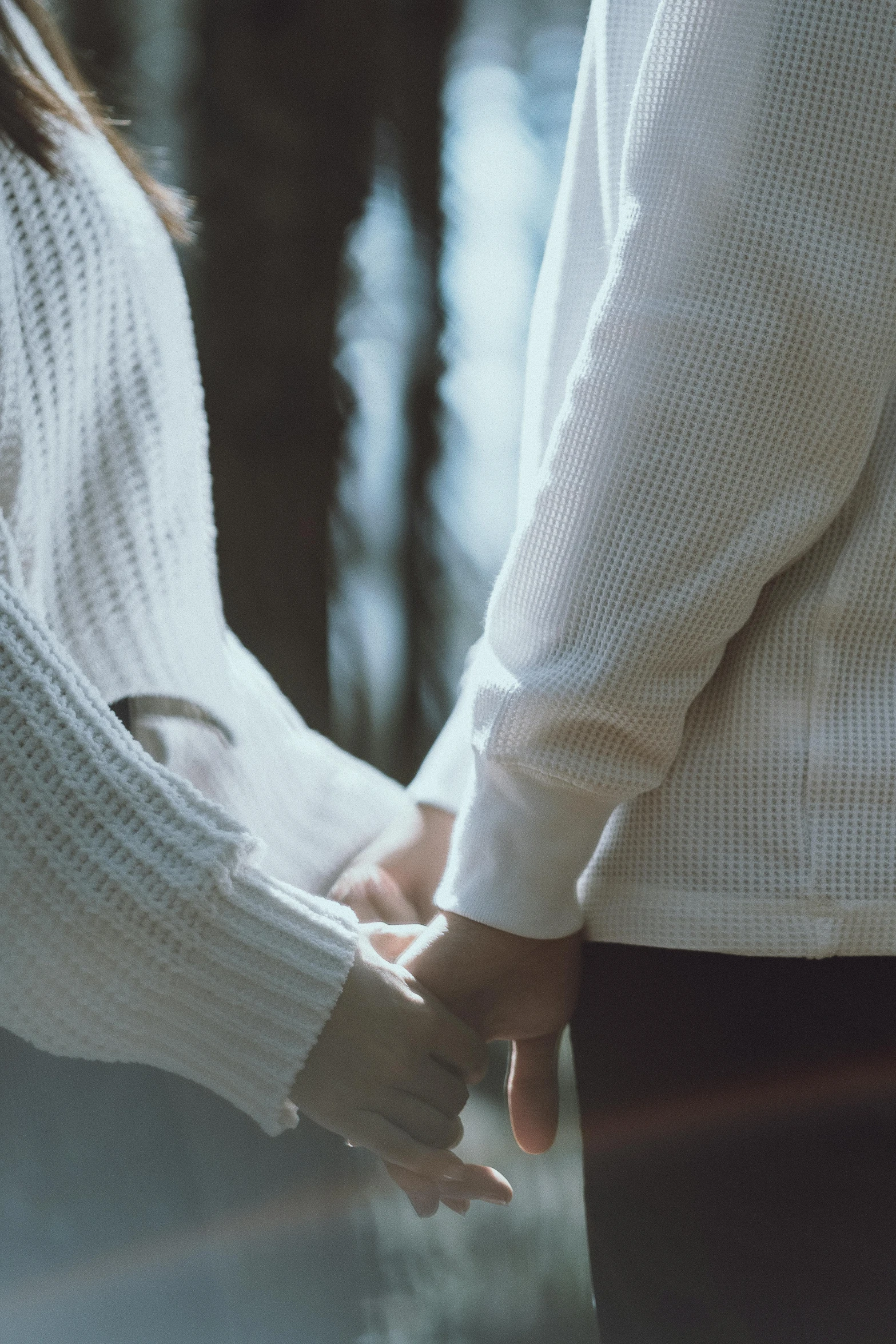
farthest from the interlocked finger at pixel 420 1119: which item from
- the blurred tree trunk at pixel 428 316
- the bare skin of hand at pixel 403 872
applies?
the blurred tree trunk at pixel 428 316

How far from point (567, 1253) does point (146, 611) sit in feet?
5.58

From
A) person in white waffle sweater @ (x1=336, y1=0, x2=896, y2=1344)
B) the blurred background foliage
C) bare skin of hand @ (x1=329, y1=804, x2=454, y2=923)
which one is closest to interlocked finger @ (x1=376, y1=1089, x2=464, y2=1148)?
person in white waffle sweater @ (x1=336, y1=0, x2=896, y2=1344)

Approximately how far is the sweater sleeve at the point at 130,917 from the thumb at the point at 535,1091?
0.15 m

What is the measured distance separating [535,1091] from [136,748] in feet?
1.07

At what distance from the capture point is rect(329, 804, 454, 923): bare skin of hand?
2.85 ft

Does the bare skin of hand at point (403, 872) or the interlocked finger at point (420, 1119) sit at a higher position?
the interlocked finger at point (420, 1119)

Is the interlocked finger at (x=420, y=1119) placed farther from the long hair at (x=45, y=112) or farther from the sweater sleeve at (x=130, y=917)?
the long hair at (x=45, y=112)

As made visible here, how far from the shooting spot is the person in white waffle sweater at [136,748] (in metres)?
0.56

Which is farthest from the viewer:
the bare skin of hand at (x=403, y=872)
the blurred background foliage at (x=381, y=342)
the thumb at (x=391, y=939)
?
the blurred background foliage at (x=381, y=342)

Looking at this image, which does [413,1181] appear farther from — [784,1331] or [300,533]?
[300,533]

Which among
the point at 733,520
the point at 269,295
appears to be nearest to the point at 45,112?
the point at 733,520

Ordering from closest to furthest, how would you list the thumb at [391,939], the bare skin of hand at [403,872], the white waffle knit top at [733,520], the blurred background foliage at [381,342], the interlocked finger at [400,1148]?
the white waffle knit top at [733,520], the interlocked finger at [400,1148], the thumb at [391,939], the bare skin of hand at [403,872], the blurred background foliage at [381,342]

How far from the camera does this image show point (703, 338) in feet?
1.72

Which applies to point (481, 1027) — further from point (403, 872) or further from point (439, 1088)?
point (403, 872)
